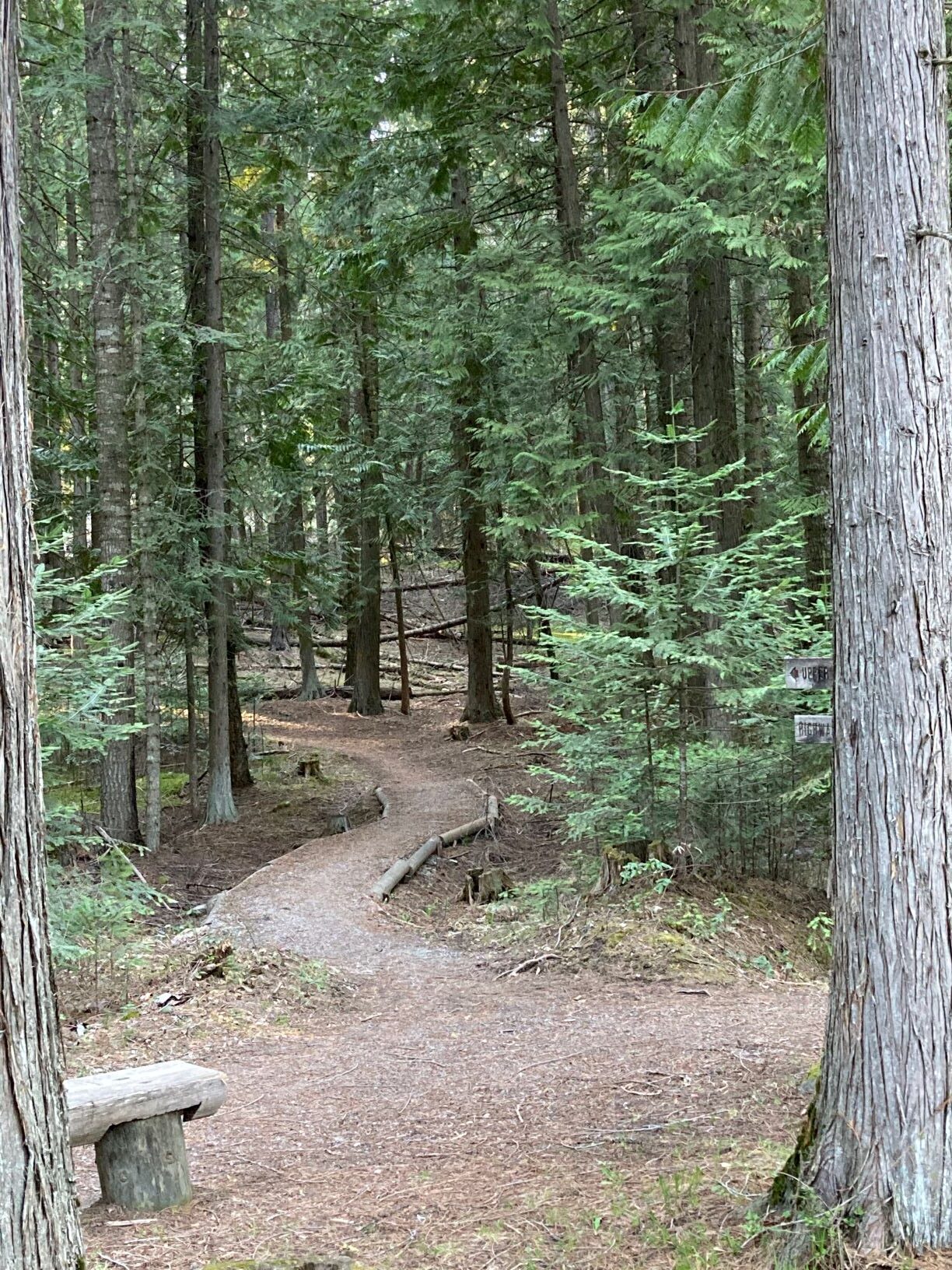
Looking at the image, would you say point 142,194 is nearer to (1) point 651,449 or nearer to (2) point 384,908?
(1) point 651,449

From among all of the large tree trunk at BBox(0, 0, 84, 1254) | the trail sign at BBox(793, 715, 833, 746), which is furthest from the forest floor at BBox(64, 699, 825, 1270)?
the trail sign at BBox(793, 715, 833, 746)

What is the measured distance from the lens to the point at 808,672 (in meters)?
4.73

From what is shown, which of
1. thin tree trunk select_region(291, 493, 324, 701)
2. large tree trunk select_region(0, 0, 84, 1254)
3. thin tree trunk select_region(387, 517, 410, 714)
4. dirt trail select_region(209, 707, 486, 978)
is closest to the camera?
large tree trunk select_region(0, 0, 84, 1254)

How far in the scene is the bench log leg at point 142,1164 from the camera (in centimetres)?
435

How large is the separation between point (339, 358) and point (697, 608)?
12.2 m

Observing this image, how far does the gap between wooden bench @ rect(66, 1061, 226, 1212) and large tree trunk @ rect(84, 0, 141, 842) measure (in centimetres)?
888

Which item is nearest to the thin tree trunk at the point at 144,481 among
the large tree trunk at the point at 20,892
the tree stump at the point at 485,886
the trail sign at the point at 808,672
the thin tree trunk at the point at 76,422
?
the thin tree trunk at the point at 76,422

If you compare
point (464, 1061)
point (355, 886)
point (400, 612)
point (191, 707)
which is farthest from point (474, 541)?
point (464, 1061)

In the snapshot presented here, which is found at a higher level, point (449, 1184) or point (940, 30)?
point (940, 30)

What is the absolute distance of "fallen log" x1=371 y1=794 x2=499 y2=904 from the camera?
11.7 m

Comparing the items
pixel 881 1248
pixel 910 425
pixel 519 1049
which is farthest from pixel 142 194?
pixel 881 1248

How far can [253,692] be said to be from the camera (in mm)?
20188

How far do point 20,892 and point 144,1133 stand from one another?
2.25 metres

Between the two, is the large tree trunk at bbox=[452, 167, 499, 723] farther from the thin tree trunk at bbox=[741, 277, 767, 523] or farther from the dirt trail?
the thin tree trunk at bbox=[741, 277, 767, 523]
